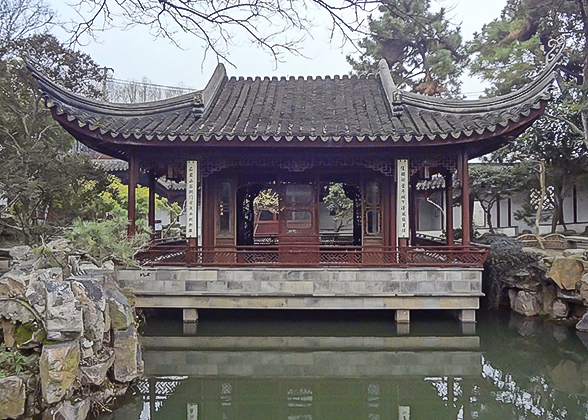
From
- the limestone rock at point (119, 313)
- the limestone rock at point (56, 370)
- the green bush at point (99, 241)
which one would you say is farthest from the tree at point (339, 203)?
the limestone rock at point (56, 370)

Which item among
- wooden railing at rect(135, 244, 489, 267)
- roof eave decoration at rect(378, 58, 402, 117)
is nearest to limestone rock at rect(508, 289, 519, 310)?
wooden railing at rect(135, 244, 489, 267)

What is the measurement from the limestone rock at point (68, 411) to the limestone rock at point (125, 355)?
0.55 m

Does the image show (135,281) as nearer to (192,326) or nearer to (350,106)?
(192,326)

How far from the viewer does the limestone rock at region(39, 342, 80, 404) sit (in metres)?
3.41

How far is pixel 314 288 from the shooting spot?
7.01 m

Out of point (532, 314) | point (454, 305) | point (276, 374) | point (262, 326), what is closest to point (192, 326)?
point (262, 326)

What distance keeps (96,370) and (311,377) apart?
244 centimetres

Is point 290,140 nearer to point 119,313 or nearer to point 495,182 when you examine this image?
point 119,313

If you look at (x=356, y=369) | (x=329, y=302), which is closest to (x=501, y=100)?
(x=329, y=302)

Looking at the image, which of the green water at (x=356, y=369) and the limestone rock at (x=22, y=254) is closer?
the green water at (x=356, y=369)

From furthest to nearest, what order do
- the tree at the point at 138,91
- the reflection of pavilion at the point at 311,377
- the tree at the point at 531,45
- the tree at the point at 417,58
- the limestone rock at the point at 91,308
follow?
the tree at the point at 138,91 < the tree at the point at 417,58 < the tree at the point at 531,45 < the reflection of pavilion at the point at 311,377 < the limestone rock at the point at 91,308

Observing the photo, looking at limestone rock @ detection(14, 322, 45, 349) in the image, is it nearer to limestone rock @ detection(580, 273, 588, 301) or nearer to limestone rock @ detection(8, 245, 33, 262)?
limestone rock @ detection(8, 245, 33, 262)

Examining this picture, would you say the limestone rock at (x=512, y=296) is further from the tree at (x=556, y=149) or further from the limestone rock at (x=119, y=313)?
the limestone rock at (x=119, y=313)

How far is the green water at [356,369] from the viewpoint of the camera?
4.33 meters
